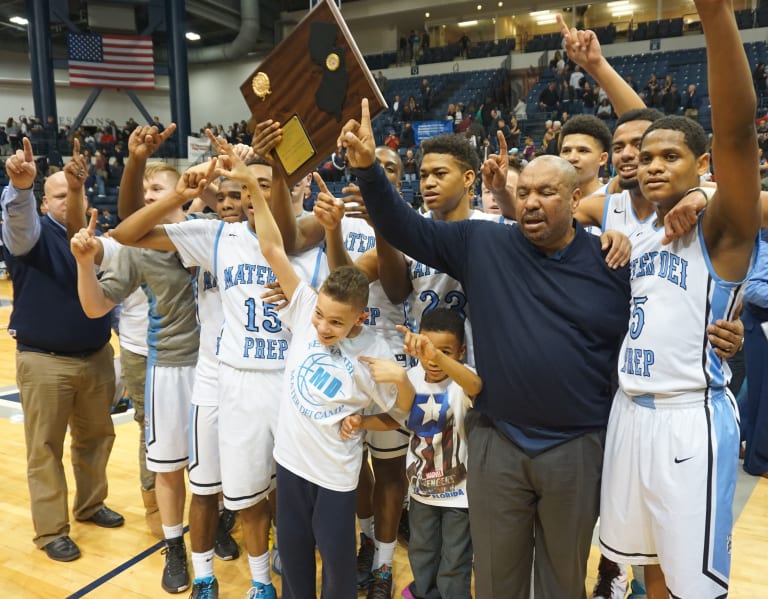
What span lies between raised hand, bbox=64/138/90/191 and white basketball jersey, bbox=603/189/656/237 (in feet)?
8.56

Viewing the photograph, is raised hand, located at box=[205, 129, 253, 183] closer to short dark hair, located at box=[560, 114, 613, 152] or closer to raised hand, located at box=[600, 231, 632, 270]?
raised hand, located at box=[600, 231, 632, 270]

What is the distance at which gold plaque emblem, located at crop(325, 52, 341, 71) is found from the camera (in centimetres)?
228

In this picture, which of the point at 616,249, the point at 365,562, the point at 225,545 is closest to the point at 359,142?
the point at 616,249

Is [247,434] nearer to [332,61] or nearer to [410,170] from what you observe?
[332,61]

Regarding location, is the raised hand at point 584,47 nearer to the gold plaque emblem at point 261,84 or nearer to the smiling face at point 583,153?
the smiling face at point 583,153

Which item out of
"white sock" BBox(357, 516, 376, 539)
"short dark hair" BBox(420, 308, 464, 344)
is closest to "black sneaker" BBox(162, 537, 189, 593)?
"white sock" BBox(357, 516, 376, 539)

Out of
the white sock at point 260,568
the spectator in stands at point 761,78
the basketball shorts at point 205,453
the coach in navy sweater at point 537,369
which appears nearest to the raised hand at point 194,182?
the coach in navy sweater at point 537,369

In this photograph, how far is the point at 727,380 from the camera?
208cm

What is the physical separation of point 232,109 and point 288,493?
2598cm

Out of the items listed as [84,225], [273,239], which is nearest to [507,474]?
[273,239]

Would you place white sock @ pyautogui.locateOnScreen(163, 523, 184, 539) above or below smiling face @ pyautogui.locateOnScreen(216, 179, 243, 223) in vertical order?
below

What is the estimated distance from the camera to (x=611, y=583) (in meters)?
2.93

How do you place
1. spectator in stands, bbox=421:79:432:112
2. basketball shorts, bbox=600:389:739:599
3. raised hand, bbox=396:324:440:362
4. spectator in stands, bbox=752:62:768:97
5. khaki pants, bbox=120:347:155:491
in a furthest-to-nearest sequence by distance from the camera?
spectator in stands, bbox=421:79:432:112, spectator in stands, bbox=752:62:768:97, khaki pants, bbox=120:347:155:491, raised hand, bbox=396:324:440:362, basketball shorts, bbox=600:389:739:599

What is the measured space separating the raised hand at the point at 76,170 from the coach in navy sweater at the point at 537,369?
72.4 inches
